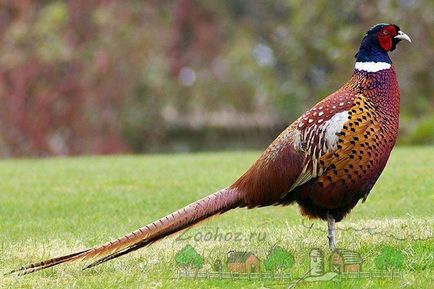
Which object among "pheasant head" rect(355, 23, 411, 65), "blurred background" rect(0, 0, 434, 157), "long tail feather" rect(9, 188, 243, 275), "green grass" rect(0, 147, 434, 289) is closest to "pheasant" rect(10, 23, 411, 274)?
"long tail feather" rect(9, 188, 243, 275)

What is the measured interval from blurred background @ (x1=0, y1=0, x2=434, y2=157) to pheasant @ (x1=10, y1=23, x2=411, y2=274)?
11081mm

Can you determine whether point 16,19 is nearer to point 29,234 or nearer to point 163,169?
point 163,169

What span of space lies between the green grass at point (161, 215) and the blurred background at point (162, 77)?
20.2 feet

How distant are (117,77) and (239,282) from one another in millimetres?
15201

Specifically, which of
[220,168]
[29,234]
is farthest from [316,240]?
[220,168]

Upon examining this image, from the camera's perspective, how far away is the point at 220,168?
11.8m

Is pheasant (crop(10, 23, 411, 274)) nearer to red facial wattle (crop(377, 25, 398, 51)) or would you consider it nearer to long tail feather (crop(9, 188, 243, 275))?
long tail feather (crop(9, 188, 243, 275))

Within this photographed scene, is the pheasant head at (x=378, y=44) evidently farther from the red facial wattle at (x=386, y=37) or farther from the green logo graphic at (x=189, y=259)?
the green logo graphic at (x=189, y=259)

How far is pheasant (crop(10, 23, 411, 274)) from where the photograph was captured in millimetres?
6312

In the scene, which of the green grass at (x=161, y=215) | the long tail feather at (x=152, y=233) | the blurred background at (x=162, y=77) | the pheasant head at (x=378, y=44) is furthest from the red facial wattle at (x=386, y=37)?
the blurred background at (x=162, y=77)

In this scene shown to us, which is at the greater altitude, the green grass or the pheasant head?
the pheasant head

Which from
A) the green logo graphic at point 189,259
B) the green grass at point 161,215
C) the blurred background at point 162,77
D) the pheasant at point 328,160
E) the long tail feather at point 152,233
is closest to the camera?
the long tail feather at point 152,233

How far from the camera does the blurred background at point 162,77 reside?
19547mm

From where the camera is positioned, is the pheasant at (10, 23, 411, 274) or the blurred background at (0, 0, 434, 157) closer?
the pheasant at (10, 23, 411, 274)
